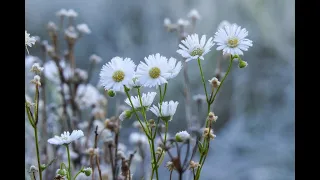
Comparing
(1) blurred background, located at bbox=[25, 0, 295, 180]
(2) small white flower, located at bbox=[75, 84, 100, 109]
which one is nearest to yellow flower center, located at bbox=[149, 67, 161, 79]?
(2) small white flower, located at bbox=[75, 84, 100, 109]

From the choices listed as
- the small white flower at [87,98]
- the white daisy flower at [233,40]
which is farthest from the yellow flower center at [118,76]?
the small white flower at [87,98]

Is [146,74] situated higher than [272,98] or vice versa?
[272,98]

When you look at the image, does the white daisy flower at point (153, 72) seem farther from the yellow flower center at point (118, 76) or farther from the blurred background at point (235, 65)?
the blurred background at point (235, 65)

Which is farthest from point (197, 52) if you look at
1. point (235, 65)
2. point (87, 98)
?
point (235, 65)

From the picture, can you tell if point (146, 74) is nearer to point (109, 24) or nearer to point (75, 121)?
point (75, 121)

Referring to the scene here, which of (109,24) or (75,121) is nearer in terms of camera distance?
(75,121)
